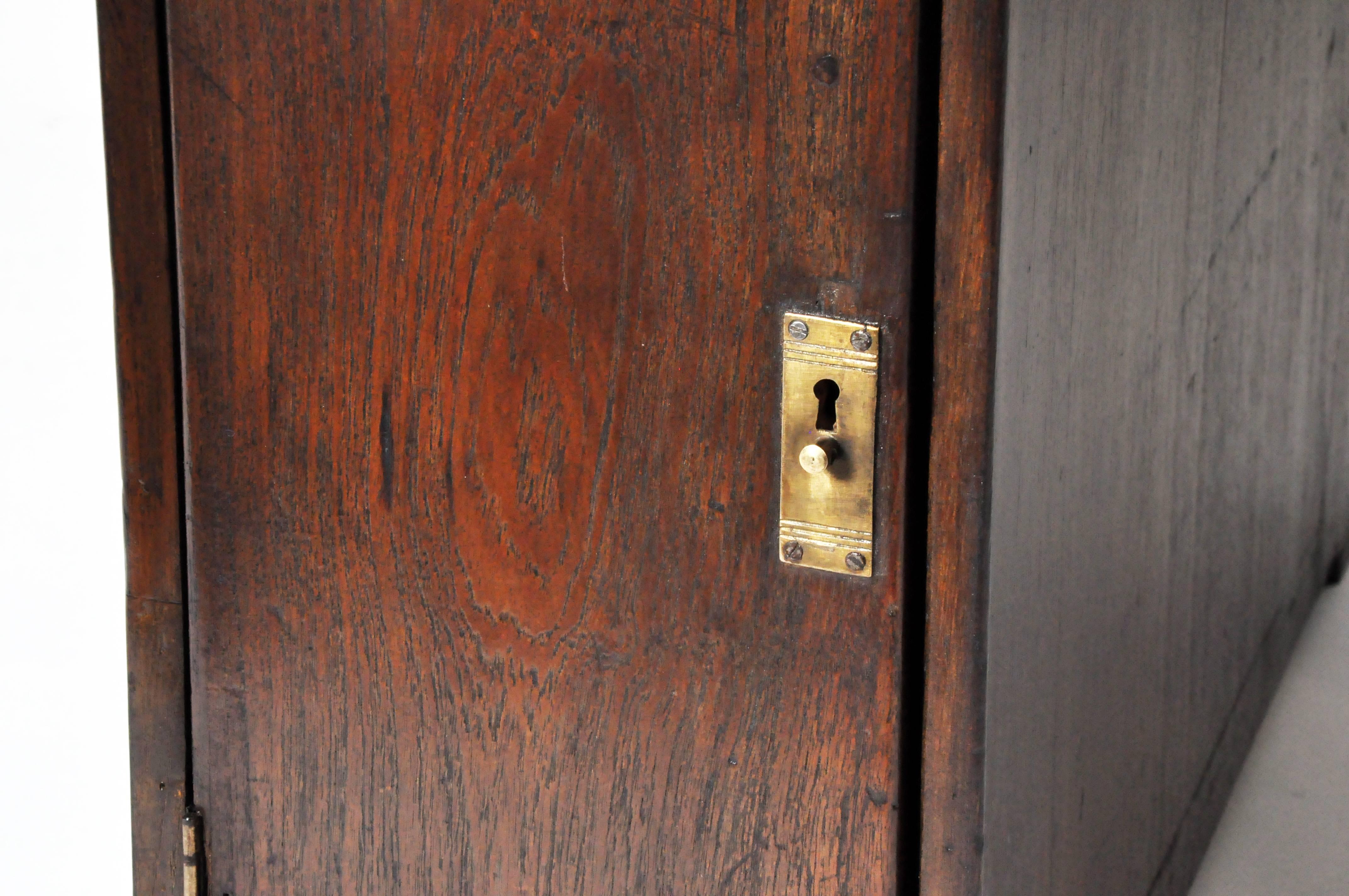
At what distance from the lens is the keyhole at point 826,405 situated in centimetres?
95

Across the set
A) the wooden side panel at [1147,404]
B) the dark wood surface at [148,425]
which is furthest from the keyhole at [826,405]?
the dark wood surface at [148,425]

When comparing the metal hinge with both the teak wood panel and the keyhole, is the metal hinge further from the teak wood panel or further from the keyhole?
the keyhole

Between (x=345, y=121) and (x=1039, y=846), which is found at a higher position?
(x=345, y=121)

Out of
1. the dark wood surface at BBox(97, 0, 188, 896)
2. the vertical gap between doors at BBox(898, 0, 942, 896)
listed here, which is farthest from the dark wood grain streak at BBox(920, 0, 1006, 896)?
the dark wood surface at BBox(97, 0, 188, 896)

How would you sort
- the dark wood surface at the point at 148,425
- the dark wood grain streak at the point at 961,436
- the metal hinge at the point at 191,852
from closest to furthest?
1. the dark wood grain streak at the point at 961,436
2. the dark wood surface at the point at 148,425
3. the metal hinge at the point at 191,852

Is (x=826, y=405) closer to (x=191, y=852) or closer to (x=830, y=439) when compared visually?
(x=830, y=439)

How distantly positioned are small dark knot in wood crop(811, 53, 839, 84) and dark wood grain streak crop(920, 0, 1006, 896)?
6 cm

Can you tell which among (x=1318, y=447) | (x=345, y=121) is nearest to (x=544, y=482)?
(x=345, y=121)

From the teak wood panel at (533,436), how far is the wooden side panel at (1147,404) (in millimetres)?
75

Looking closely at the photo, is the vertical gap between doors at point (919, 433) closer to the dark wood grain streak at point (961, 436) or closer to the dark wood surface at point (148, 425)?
the dark wood grain streak at point (961, 436)

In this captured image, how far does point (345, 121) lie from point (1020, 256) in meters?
0.45

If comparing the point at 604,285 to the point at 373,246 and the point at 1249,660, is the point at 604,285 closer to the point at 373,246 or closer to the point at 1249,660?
the point at 373,246

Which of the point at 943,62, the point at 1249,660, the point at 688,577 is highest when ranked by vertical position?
the point at 943,62

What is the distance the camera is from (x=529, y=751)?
1.12 meters
